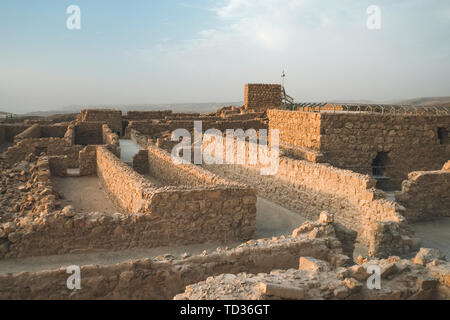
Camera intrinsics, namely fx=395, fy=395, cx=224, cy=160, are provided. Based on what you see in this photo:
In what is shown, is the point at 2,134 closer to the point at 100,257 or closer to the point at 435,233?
the point at 100,257

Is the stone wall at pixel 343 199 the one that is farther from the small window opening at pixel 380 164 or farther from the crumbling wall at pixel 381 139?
the small window opening at pixel 380 164

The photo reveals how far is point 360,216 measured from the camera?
8211 mm

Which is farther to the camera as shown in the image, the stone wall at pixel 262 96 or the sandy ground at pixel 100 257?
the stone wall at pixel 262 96

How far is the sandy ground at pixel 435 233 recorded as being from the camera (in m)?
7.91

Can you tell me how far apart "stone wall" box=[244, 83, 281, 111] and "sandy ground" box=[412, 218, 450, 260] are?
2017 cm

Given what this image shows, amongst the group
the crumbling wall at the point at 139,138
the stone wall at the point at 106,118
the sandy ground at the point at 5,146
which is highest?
the stone wall at the point at 106,118

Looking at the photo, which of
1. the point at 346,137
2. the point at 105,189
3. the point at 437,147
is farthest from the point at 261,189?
the point at 437,147

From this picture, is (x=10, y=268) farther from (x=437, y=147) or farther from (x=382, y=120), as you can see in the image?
(x=437, y=147)

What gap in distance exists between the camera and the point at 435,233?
8.77 m

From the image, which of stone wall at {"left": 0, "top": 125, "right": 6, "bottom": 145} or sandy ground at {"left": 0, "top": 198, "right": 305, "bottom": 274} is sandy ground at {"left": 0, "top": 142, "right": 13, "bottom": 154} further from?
sandy ground at {"left": 0, "top": 198, "right": 305, "bottom": 274}

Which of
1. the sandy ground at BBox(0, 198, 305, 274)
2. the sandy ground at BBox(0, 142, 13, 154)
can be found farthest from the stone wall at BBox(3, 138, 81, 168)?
the sandy ground at BBox(0, 198, 305, 274)

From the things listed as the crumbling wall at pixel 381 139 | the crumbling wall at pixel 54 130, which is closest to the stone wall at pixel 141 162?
the crumbling wall at pixel 381 139

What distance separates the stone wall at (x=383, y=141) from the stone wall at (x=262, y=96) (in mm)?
16641

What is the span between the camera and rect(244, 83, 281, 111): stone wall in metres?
28.8
